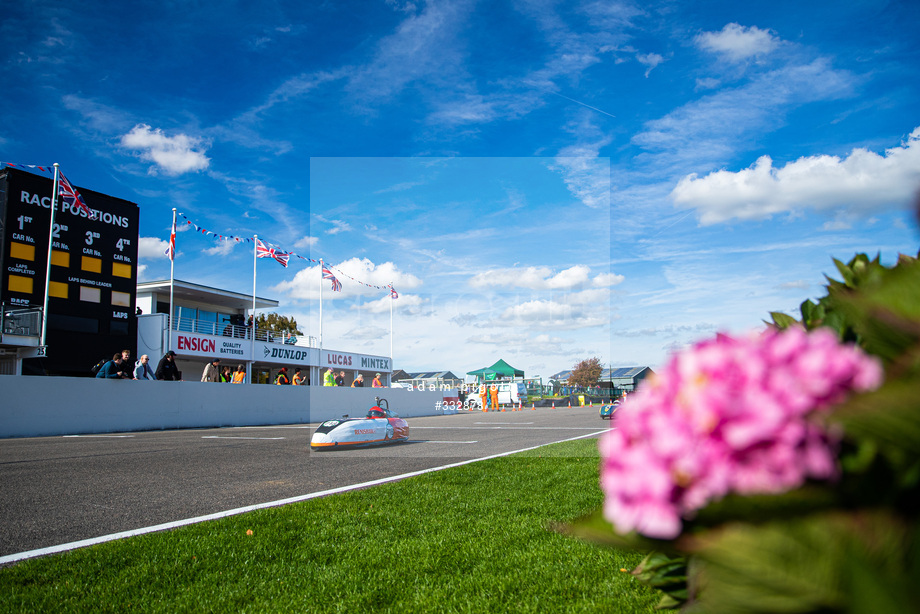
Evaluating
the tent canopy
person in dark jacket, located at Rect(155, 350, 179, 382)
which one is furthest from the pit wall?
the tent canopy

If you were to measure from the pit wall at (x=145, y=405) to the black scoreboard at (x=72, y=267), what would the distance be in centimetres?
707

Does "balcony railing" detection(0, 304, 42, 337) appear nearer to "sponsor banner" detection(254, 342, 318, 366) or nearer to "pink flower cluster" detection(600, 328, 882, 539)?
"sponsor banner" detection(254, 342, 318, 366)

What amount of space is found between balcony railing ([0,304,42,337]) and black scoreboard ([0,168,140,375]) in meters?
0.35

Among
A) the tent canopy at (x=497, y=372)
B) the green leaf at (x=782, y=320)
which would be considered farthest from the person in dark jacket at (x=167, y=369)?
the tent canopy at (x=497, y=372)

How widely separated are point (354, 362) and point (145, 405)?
29.4m

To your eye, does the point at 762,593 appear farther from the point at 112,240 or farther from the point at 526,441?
the point at 112,240

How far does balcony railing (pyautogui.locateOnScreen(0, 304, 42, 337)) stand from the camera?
2270 centimetres

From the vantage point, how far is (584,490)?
5594 mm

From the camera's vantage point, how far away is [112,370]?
16.7 m

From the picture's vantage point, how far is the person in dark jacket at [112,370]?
16328mm

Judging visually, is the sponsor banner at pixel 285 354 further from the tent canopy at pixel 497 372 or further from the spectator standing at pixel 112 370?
the spectator standing at pixel 112 370

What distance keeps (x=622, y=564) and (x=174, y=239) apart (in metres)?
29.1

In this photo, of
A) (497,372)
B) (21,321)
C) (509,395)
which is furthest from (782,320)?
(497,372)

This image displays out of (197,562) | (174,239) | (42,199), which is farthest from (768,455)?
(174,239)
